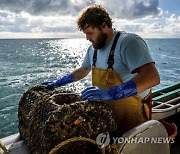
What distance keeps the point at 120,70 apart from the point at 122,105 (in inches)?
12.1

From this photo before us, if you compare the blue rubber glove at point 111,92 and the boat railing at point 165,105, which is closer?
the blue rubber glove at point 111,92

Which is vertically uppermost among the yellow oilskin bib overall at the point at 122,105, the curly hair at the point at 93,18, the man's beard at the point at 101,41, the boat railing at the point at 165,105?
the curly hair at the point at 93,18

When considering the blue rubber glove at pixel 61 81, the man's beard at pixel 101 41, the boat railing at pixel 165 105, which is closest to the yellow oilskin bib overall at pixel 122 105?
the man's beard at pixel 101 41

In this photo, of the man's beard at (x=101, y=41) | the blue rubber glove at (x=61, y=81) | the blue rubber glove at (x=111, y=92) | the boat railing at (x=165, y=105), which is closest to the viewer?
the blue rubber glove at (x=111, y=92)

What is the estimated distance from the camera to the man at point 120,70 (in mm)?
A: 2125

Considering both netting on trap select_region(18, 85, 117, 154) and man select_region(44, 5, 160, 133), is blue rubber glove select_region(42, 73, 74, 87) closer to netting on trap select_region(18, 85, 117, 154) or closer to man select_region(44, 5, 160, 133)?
man select_region(44, 5, 160, 133)

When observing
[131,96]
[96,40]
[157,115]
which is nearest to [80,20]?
[96,40]

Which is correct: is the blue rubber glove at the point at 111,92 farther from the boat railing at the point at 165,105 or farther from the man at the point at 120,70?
the boat railing at the point at 165,105

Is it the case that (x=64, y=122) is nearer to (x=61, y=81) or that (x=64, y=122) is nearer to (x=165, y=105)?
(x=61, y=81)

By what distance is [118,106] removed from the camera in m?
2.33

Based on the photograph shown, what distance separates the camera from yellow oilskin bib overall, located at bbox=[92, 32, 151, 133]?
2318mm

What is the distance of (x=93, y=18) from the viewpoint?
2381 millimetres

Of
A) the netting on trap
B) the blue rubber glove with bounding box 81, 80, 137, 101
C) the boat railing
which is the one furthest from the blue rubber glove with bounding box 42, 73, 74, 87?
the boat railing

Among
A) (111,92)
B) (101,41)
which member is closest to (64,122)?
(111,92)
